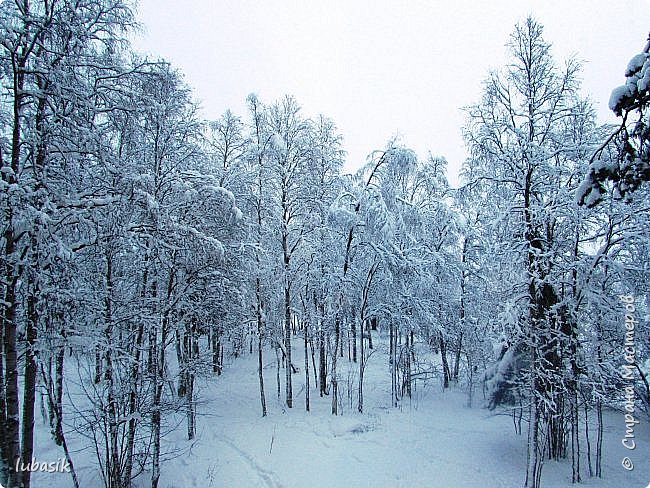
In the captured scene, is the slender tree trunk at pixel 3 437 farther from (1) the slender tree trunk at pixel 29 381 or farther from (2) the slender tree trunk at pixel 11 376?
(1) the slender tree trunk at pixel 29 381

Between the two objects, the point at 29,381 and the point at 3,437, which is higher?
the point at 29,381

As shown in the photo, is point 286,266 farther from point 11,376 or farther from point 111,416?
point 11,376

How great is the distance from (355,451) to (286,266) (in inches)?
239

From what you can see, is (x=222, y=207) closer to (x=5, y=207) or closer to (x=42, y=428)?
(x=5, y=207)

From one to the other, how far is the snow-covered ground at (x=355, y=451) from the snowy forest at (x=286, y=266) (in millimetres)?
77

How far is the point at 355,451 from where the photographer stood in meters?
9.45

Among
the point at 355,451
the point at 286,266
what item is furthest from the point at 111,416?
the point at 286,266

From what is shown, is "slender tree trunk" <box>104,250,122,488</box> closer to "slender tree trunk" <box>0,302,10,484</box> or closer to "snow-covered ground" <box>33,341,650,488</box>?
"slender tree trunk" <box>0,302,10,484</box>

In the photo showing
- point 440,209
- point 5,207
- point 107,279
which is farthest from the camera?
point 440,209

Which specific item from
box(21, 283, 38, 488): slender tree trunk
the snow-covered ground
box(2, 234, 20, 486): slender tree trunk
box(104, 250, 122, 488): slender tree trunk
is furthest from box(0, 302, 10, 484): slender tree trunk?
the snow-covered ground

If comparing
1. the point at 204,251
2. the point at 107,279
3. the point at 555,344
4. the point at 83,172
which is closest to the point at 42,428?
the point at 107,279

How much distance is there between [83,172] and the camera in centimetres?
603

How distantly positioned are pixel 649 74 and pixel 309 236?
37.5 feet

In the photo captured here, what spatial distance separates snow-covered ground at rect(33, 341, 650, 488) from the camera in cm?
804
